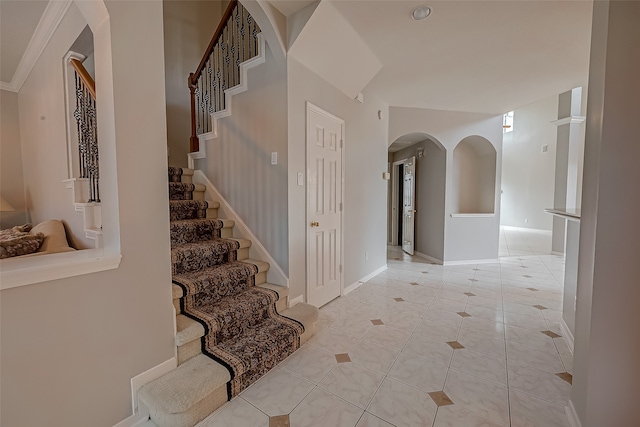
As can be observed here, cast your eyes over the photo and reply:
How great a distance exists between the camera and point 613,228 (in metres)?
1.29

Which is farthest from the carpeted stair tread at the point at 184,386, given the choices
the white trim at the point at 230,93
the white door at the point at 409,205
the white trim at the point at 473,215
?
the white door at the point at 409,205

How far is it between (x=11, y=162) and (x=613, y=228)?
232 inches

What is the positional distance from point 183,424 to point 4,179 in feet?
13.5

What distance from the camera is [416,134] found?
5.03 metres

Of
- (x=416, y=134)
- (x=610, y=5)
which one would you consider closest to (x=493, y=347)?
(x=610, y=5)

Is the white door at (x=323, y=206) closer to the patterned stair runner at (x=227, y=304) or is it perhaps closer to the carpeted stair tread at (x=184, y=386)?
the patterned stair runner at (x=227, y=304)

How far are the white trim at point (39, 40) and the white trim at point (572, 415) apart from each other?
4.61 meters

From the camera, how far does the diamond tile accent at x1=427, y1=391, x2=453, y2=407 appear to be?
169cm

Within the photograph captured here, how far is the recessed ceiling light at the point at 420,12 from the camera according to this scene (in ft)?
7.40

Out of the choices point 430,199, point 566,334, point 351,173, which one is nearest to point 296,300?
point 351,173

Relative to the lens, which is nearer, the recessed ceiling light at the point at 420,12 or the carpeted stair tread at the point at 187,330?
the carpeted stair tread at the point at 187,330

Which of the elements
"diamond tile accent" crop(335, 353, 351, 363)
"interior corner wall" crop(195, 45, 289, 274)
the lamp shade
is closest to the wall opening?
"interior corner wall" crop(195, 45, 289, 274)

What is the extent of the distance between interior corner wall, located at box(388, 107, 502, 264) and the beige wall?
11.4 feet

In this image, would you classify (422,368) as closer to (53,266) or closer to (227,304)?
(227,304)
